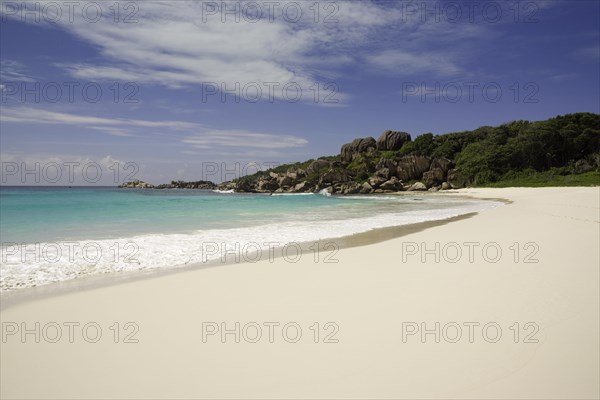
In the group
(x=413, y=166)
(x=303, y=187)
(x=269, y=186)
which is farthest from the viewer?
(x=269, y=186)

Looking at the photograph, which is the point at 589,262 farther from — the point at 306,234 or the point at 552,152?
the point at 552,152

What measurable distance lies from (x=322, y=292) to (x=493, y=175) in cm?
7091

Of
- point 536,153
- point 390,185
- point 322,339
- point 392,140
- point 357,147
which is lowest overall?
point 322,339

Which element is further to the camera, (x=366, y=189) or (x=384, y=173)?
(x=384, y=173)

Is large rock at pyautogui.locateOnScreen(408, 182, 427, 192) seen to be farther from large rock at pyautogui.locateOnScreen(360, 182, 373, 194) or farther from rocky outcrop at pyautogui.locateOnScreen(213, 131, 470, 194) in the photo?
large rock at pyautogui.locateOnScreen(360, 182, 373, 194)

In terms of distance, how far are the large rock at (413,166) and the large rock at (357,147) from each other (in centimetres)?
2272

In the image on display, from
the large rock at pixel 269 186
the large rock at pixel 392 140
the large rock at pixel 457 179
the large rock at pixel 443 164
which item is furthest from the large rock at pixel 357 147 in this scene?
the large rock at pixel 457 179

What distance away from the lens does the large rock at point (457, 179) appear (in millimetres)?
69000

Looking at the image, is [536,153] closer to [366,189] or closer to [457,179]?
[457,179]

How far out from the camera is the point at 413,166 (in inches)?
3046

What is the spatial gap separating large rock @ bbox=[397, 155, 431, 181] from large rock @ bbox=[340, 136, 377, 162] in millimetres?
22718

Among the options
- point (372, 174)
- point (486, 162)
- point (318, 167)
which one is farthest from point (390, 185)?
point (318, 167)

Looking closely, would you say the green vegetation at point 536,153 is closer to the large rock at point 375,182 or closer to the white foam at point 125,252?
the large rock at point 375,182

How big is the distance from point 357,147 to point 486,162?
39714mm
